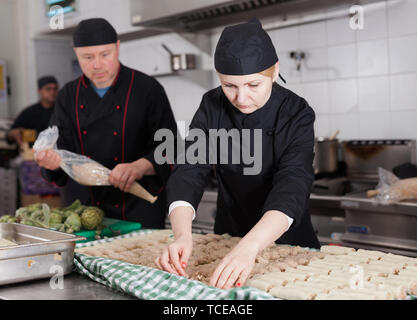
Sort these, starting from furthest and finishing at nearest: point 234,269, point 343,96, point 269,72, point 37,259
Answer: point 343,96
point 269,72
point 37,259
point 234,269

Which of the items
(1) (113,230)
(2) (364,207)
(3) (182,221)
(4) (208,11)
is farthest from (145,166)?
(4) (208,11)

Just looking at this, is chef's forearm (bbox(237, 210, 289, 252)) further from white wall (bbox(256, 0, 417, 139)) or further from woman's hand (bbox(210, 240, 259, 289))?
white wall (bbox(256, 0, 417, 139))

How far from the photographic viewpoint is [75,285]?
59.4 inches

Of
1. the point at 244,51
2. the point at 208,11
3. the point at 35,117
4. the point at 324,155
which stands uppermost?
the point at 208,11

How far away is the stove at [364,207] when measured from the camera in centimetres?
274

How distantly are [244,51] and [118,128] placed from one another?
127cm

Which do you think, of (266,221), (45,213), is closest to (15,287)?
(45,213)

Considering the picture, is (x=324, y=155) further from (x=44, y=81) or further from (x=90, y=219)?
(x=44, y=81)

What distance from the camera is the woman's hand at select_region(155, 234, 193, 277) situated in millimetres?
1428

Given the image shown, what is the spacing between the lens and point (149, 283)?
1371 mm

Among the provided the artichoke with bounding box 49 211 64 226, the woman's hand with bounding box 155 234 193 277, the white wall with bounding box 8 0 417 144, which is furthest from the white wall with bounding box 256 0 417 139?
the woman's hand with bounding box 155 234 193 277

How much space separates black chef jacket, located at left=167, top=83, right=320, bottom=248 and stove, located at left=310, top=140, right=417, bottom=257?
36.8 inches

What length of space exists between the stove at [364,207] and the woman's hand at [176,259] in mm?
1663

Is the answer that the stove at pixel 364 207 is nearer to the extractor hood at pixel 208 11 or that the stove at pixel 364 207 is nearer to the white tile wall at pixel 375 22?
the white tile wall at pixel 375 22
